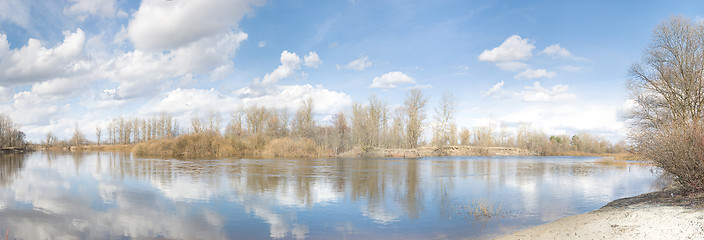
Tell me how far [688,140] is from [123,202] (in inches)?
744

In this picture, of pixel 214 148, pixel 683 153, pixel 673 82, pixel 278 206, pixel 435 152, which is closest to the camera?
pixel 683 153

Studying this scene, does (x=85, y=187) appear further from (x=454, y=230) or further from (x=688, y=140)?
(x=688, y=140)

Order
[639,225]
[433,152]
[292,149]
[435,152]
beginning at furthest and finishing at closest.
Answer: [435,152] < [433,152] < [292,149] < [639,225]

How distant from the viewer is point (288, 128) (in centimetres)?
6919

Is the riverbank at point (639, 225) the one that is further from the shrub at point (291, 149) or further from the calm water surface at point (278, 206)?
the shrub at point (291, 149)

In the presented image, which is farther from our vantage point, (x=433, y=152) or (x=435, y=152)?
(x=435, y=152)

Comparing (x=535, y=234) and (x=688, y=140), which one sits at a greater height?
(x=688, y=140)

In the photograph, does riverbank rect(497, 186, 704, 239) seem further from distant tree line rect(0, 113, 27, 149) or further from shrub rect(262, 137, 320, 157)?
distant tree line rect(0, 113, 27, 149)

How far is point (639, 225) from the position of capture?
7898 millimetres

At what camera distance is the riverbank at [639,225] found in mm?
7188

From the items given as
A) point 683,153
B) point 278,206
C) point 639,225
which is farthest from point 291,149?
point 639,225

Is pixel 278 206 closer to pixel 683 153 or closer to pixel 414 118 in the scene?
pixel 683 153

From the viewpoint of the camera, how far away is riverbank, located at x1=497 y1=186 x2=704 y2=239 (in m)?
7.19

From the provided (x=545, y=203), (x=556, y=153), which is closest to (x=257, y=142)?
(x=545, y=203)
